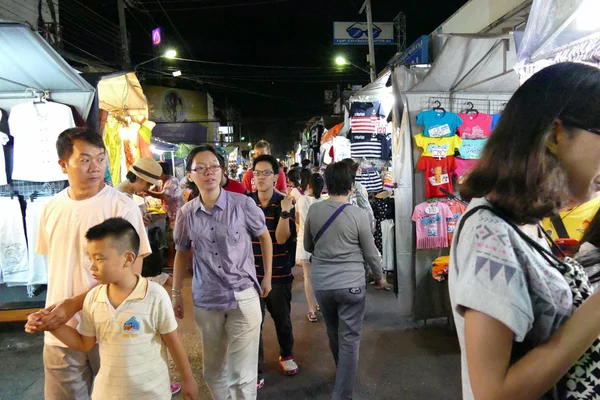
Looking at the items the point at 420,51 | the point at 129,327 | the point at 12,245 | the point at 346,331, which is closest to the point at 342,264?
the point at 346,331

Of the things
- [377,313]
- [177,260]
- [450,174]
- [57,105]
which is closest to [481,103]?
[450,174]

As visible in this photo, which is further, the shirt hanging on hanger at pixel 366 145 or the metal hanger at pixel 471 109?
the shirt hanging on hanger at pixel 366 145

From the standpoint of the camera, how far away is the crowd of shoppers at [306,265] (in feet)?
2.79

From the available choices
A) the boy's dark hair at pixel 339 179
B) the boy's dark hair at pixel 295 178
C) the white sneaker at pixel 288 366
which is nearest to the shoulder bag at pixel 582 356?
the boy's dark hair at pixel 339 179

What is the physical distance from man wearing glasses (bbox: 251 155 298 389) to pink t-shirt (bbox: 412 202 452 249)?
1735 millimetres

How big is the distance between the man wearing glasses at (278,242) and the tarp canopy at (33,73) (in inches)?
74.7

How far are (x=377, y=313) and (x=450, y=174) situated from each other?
221cm

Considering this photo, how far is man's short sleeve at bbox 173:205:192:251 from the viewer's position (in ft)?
9.24

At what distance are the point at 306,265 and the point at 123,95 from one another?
345cm

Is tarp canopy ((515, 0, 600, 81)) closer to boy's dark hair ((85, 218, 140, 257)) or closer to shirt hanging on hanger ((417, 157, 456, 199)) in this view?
shirt hanging on hanger ((417, 157, 456, 199))

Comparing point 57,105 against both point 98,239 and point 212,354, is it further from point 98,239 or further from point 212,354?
point 212,354

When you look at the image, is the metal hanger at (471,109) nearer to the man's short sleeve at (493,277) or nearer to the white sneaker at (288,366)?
the white sneaker at (288,366)

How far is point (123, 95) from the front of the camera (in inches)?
195

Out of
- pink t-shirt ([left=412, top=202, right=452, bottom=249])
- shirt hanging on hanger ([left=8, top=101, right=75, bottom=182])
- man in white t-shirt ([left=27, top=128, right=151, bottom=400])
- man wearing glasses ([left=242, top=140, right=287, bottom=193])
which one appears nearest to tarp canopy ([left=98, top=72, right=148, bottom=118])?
shirt hanging on hanger ([left=8, top=101, right=75, bottom=182])
